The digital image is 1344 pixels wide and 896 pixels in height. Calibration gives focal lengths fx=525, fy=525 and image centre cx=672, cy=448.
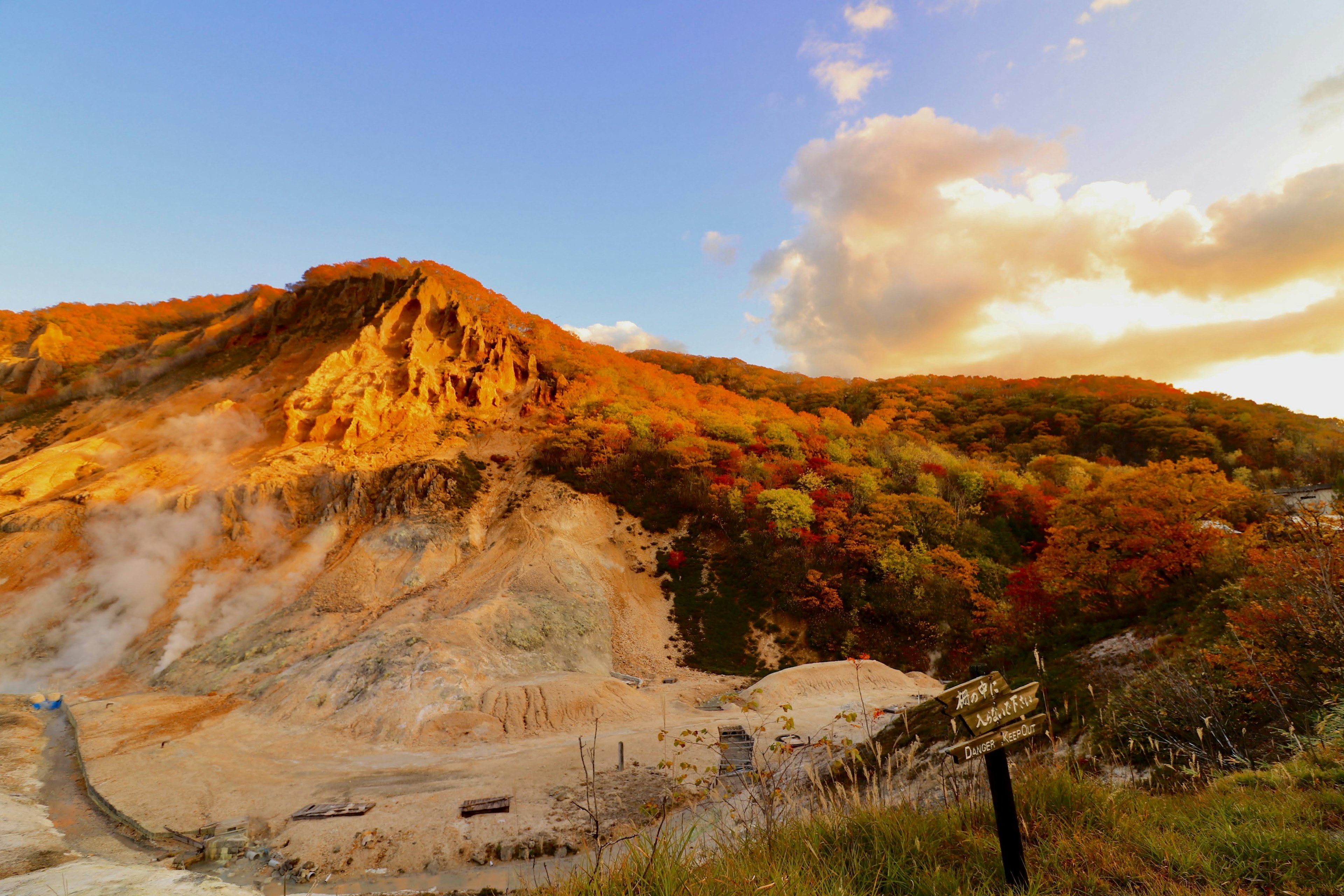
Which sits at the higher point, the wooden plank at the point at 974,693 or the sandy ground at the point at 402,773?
the wooden plank at the point at 974,693

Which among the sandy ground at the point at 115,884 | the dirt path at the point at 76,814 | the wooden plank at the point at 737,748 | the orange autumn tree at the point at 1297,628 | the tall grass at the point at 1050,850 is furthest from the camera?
the wooden plank at the point at 737,748

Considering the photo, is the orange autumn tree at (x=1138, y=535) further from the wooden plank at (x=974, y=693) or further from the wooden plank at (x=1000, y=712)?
the wooden plank at (x=974, y=693)

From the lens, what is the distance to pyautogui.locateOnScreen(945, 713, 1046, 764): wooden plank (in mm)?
3588

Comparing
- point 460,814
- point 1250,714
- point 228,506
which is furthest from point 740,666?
point 228,506

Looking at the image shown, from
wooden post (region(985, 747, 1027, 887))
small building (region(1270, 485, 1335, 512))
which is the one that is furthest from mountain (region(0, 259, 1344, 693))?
wooden post (region(985, 747, 1027, 887))

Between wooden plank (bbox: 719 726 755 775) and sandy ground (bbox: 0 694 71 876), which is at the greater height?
sandy ground (bbox: 0 694 71 876)

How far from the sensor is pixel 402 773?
16766 millimetres

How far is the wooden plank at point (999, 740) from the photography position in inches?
141

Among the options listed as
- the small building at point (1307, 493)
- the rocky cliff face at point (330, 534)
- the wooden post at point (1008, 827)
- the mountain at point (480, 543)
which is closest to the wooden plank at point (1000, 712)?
the wooden post at point (1008, 827)

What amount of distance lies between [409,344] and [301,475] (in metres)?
14.8

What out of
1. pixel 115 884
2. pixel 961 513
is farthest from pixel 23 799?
pixel 961 513

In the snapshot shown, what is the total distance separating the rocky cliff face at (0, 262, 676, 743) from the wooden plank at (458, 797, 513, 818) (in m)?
6.30

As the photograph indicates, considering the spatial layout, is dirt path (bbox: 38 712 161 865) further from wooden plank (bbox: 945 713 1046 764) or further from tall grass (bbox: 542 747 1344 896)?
wooden plank (bbox: 945 713 1046 764)

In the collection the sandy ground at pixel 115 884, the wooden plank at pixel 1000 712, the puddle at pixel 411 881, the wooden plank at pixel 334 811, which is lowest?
the puddle at pixel 411 881
